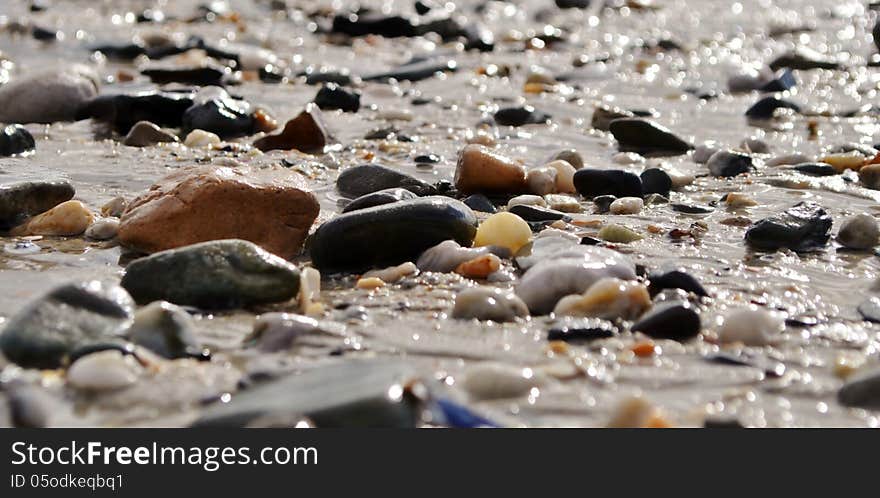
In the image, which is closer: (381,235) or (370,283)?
(370,283)

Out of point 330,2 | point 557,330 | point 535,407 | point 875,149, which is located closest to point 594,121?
point 875,149

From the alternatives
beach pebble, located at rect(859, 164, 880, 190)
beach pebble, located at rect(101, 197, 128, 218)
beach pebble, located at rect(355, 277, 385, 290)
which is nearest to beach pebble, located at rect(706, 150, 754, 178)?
beach pebble, located at rect(859, 164, 880, 190)

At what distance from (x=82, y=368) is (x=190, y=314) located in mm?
472

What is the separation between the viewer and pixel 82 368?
2150 mm

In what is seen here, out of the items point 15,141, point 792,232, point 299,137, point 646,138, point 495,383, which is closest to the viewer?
point 495,383

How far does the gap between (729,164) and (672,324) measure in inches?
80.4

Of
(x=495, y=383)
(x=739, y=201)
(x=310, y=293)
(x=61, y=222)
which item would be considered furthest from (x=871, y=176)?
(x=61, y=222)

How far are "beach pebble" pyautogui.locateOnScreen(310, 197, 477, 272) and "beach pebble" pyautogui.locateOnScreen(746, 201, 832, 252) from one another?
2.94 ft

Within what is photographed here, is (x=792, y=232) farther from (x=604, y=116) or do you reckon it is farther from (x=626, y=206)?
(x=604, y=116)

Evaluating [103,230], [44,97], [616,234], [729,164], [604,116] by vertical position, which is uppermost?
[616,234]

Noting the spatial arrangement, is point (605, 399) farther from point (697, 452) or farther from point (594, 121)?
point (594, 121)

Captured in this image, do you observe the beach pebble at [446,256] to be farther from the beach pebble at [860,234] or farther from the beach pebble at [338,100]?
the beach pebble at [338,100]

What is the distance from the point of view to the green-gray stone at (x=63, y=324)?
7.38 feet

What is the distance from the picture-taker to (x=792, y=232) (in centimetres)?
332
